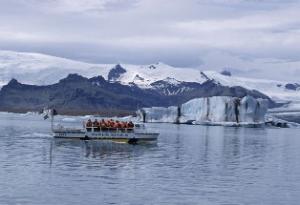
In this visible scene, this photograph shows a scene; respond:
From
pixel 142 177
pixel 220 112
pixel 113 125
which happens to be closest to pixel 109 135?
pixel 113 125

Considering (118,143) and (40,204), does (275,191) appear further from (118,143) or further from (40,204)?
(118,143)

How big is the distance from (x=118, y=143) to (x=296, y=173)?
29480 mm

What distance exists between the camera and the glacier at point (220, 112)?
161363 mm

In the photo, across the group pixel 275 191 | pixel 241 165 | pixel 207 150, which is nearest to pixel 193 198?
pixel 275 191

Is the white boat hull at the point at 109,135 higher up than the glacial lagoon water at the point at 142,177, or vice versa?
the white boat hull at the point at 109,135

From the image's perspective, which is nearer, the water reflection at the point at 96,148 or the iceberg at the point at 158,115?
the water reflection at the point at 96,148

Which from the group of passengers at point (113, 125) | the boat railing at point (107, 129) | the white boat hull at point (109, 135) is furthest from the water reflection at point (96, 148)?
the group of passengers at point (113, 125)

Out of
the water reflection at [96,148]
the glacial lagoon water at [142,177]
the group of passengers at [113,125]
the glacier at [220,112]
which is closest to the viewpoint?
the glacial lagoon water at [142,177]

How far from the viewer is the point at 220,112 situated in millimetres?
165125

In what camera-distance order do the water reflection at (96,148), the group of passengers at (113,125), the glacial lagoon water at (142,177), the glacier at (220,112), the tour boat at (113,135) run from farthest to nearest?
the glacier at (220,112) < the group of passengers at (113,125) < the tour boat at (113,135) < the water reflection at (96,148) < the glacial lagoon water at (142,177)

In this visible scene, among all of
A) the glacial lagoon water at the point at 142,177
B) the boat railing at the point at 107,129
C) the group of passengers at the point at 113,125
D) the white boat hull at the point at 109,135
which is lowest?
the glacial lagoon water at the point at 142,177

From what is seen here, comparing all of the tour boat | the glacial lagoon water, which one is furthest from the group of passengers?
the glacial lagoon water

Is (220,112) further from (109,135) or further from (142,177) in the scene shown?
(142,177)

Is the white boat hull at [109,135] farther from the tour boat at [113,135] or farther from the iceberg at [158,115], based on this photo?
the iceberg at [158,115]
